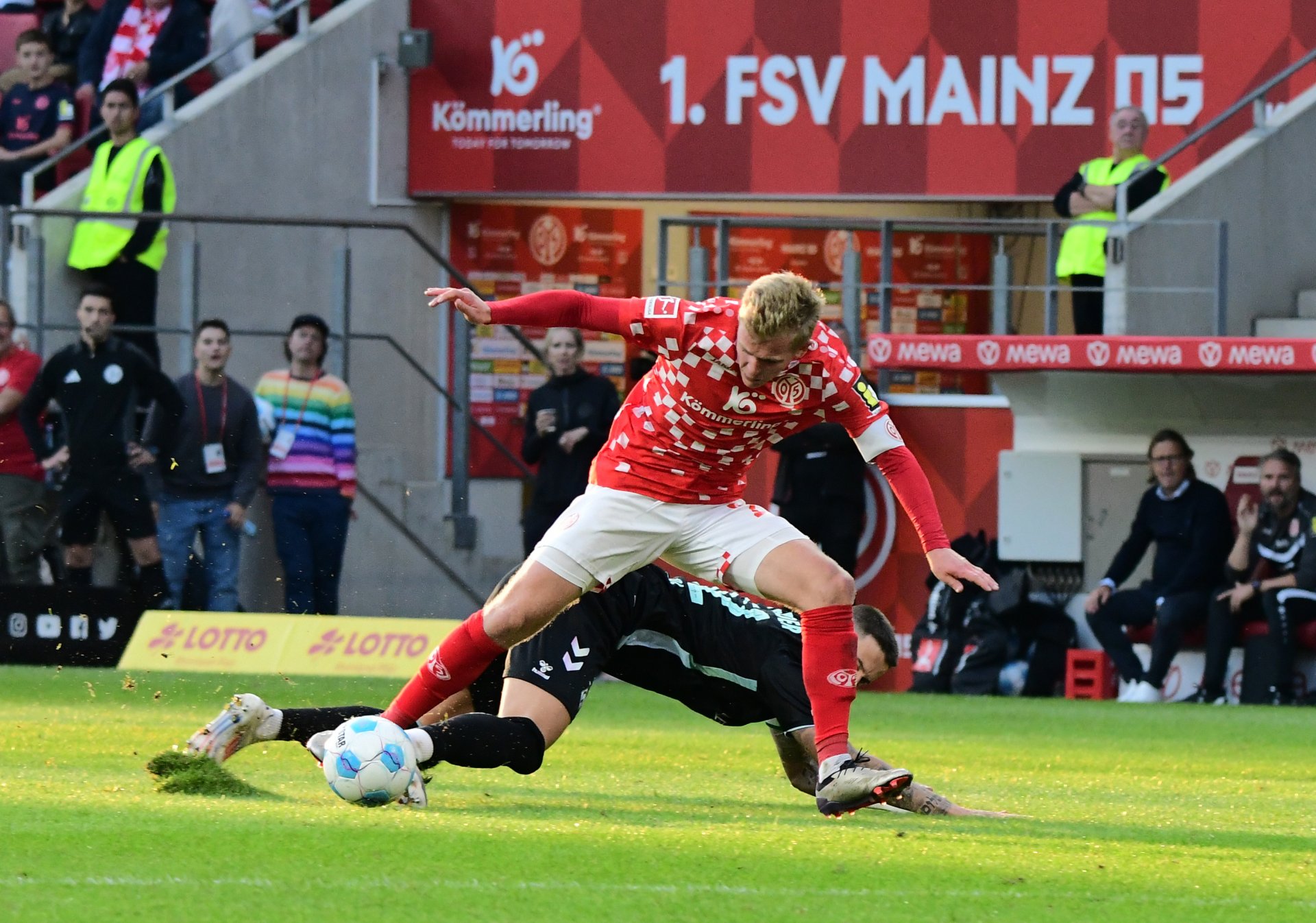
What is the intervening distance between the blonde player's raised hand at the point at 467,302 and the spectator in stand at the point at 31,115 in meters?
11.1

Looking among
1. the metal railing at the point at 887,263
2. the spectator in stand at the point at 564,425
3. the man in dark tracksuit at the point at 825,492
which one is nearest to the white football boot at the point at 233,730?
the spectator in stand at the point at 564,425

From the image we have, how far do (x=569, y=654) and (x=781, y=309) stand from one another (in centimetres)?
142

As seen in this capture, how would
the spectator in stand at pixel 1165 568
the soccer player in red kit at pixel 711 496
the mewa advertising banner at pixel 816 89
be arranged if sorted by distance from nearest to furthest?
the soccer player in red kit at pixel 711 496 → the spectator in stand at pixel 1165 568 → the mewa advertising banner at pixel 816 89

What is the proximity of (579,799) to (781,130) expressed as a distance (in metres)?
11.1

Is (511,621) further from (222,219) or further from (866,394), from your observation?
(222,219)

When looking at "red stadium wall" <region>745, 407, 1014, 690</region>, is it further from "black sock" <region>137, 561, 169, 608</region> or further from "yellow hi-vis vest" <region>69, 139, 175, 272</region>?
"yellow hi-vis vest" <region>69, 139, 175, 272</region>

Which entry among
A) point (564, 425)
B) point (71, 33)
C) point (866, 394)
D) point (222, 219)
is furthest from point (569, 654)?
point (71, 33)

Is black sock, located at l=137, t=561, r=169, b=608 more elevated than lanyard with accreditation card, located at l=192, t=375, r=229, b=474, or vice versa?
lanyard with accreditation card, located at l=192, t=375, r=229, b=474

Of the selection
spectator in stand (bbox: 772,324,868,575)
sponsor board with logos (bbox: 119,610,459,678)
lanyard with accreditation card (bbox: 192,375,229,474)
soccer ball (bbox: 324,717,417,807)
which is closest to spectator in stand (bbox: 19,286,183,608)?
lanyard with accreditation card (bbox: 192,375,229,474)

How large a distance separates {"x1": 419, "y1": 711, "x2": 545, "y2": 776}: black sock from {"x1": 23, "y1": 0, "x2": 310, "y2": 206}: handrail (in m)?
10.7

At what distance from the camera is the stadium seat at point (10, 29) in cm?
1878

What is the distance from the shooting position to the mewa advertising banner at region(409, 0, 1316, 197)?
17344 millimetres

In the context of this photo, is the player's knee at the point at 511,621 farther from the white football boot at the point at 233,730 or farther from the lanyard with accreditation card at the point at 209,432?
the lanyard with accreditation card at the point at 209,432

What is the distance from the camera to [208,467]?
45.6 ft
